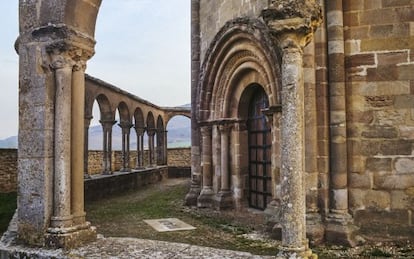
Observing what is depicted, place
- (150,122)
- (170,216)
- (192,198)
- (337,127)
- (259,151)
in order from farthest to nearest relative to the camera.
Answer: (150,122)
(192,198)
(259,151)
(170,216)
(337,127)

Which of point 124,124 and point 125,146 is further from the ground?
point 124,124

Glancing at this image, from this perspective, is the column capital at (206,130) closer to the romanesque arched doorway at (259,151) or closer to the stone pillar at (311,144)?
the romanesque arched doorway at (259,151)

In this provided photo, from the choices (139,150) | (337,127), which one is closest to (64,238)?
(337,127)

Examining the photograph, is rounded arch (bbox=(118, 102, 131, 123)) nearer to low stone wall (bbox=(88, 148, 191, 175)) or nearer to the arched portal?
low stone wall (bbox=(88, 148, 191, 175))

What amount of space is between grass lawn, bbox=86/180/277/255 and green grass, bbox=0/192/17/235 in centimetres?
157

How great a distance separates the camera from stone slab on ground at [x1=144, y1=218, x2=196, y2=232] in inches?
290

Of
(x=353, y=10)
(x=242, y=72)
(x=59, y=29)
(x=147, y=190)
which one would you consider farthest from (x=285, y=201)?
(x=147, y=190)

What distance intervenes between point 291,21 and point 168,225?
15.8 ft

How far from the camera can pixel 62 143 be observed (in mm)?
4680

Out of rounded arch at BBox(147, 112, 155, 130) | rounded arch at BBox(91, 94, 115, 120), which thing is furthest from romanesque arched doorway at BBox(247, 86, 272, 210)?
rounded arch at BBox(147, 112, 155, 130)

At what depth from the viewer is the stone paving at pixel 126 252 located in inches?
166

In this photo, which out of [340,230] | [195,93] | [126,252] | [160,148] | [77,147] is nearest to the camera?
A: [126,252]

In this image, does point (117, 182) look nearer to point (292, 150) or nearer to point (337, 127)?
point (337, 127)

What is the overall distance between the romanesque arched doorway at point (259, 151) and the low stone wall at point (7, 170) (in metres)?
7.45
